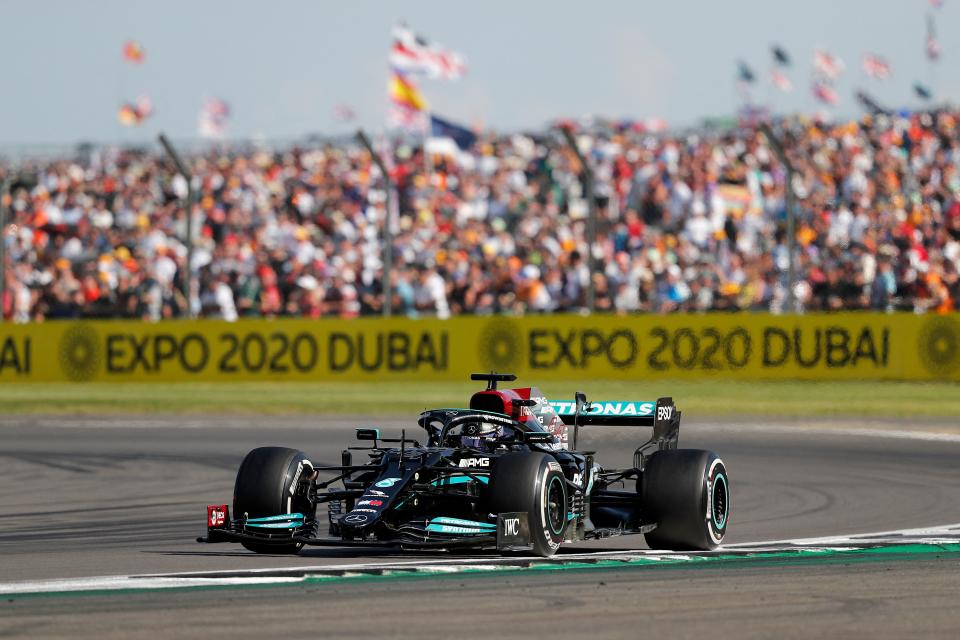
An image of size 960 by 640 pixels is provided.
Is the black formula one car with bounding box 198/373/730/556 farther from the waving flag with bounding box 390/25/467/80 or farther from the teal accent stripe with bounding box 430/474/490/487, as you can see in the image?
the waving flag with bounding box 390/25/467/80

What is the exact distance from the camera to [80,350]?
104 ft

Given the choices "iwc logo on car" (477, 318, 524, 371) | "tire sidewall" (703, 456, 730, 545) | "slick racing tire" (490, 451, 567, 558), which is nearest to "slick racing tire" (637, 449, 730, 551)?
"tire sidewall" (703, 456, 730, 545)

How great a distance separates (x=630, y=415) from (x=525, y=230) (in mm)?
21807

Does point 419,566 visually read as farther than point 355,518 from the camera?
No

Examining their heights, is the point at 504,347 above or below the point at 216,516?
above

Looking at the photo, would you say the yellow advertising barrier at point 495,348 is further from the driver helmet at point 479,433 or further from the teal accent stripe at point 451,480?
the teal accent stripe at point 451,480

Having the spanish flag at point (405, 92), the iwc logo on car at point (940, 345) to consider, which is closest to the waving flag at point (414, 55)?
the spanish flag at point (405, 92)

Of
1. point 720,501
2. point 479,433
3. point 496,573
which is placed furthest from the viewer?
point 720,501

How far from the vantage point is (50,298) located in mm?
33031

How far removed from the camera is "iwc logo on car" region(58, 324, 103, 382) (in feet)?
104

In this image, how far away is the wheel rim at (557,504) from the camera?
1073cm

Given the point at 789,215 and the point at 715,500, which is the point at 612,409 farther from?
the point at 789,215

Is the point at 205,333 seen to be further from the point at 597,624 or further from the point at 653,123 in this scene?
the point at 597,624

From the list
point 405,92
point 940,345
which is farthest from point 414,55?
point 940,345
